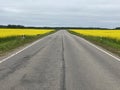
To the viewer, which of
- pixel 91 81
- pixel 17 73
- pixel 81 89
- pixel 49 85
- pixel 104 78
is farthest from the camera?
pixel 17 73

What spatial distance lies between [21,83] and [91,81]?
2109 mm

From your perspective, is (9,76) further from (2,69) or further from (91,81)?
(91,81)

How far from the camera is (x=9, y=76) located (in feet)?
36.1

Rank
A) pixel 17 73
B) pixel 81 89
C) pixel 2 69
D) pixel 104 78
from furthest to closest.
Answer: pixel 2 69 < pixel 17 73 < pixel 104 78 < pixel 81 89

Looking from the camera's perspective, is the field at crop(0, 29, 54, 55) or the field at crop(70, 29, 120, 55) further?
the field at crop(70, 29, 120, 55)

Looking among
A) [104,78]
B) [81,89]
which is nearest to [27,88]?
[81,89]

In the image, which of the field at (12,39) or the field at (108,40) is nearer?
the field at (12,39)

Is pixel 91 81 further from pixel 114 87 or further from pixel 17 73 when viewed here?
pixel 17 73

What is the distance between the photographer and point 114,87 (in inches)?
357

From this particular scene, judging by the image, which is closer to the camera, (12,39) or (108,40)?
(108,40)

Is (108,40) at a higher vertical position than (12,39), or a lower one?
higher

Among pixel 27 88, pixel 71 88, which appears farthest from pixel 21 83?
pixel 71 88

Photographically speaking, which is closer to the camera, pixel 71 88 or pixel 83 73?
pixel 71 88

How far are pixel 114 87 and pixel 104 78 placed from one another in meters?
1.62
